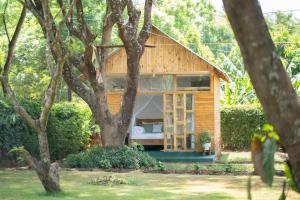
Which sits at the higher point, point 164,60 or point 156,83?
point 164,60

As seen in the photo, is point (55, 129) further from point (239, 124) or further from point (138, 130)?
point (239, 124)

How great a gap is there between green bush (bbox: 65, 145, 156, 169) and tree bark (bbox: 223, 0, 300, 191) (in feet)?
43.6

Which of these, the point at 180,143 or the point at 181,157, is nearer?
the point at 181,157

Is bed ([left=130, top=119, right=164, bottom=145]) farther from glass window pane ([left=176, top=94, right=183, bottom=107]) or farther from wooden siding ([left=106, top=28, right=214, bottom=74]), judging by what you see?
wooden siding ([left=106, top=28, right=214, bottom=74])

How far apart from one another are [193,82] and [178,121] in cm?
153

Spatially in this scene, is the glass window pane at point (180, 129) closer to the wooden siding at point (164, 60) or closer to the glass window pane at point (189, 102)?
the glass window pane at point (189, 102)

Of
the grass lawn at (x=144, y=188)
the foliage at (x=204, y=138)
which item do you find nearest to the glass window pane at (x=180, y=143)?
the foliage at (x=204, y=138)

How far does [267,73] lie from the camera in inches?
135

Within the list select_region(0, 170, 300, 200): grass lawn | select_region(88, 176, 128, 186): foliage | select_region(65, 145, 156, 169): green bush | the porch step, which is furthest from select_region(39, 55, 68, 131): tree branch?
the porch step

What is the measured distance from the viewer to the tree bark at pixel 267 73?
3.42 meters

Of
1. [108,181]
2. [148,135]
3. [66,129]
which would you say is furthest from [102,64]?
[108,181]

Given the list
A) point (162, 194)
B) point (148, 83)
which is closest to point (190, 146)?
point (148, 83)

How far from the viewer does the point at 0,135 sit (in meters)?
17.5

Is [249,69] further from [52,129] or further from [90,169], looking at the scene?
[52,129]
